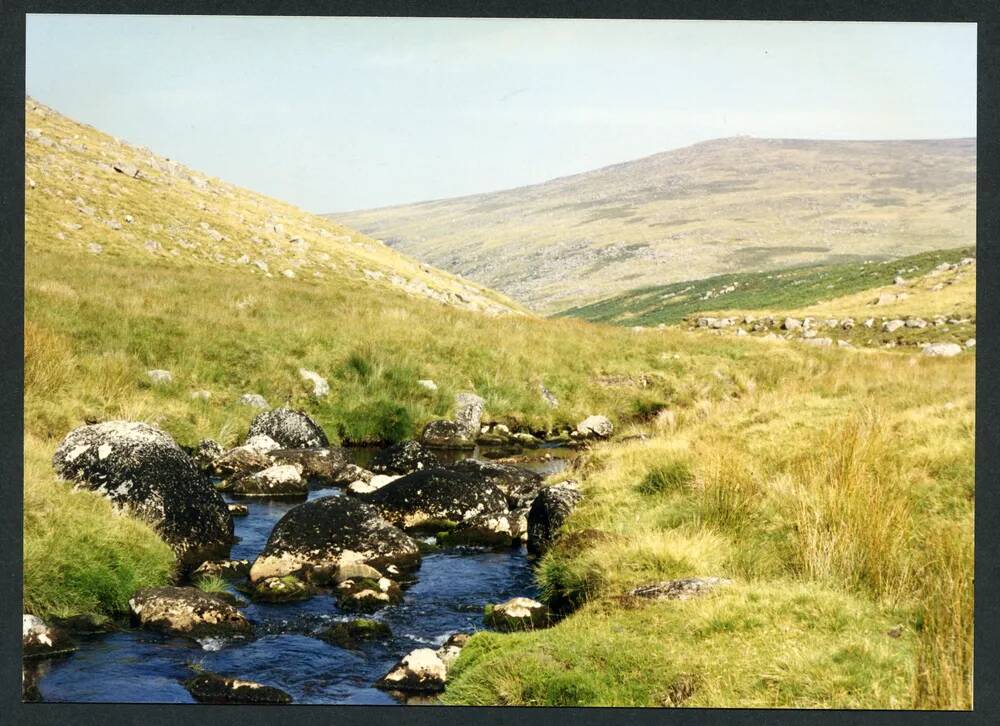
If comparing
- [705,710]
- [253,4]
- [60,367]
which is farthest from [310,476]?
[705,710]

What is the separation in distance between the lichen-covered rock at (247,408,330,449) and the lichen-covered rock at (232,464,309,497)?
78.0 inches

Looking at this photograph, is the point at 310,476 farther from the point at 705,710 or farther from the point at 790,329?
the point at 790,329

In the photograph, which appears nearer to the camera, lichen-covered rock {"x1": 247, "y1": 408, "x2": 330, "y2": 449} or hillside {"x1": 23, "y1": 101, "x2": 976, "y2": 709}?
hillside {"x1": 23, "y1": 101, "x2": 976, "y2": 709}

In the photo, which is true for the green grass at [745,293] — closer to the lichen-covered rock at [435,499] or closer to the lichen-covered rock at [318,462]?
the lichen-covered rock at [318,462]

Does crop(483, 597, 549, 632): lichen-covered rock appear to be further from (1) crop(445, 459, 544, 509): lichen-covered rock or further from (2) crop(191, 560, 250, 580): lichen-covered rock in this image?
(1) crop(445, 459, 544, 509): lichen-covered rock

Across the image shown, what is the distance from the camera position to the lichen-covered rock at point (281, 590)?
9836mm

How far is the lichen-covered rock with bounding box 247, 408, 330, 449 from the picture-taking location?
16.9m

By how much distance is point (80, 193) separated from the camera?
49312mm

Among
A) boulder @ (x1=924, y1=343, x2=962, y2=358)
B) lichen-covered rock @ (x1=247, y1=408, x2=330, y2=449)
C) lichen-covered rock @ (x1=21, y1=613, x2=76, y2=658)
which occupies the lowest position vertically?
boulder @ (x1=924, y1=343, x2=962, y2=358)

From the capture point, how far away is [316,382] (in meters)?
20.4

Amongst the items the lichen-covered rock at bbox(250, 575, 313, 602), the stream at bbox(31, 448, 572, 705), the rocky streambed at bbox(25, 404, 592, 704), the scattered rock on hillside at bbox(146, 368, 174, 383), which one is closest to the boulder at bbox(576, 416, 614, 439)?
the rocky streambed at bbox(25, 404, 592, 704)

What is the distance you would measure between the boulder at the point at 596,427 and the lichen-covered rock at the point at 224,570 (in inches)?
463

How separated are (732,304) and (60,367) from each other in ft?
319

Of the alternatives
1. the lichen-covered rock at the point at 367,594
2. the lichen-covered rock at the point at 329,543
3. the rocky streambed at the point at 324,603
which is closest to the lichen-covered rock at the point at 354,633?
the rocky streambed at the point at 324,603
